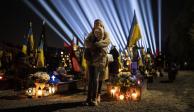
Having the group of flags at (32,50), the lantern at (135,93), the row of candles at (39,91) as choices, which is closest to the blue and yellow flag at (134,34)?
the group of flags at (32,50)

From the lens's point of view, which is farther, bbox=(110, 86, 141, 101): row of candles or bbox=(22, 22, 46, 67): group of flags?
bbox=(22, 22, 46, 67): group of flags

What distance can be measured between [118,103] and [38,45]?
1458 centimetres

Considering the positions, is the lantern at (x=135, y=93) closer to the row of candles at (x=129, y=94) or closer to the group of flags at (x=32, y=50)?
the row of candles at (x=129, y=94)

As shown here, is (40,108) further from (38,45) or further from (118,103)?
(38,45)

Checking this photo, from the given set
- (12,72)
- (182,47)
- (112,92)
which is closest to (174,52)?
(182,47)

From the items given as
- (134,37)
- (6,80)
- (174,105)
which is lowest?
(174,105)

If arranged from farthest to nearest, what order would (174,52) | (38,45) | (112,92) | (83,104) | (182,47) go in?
(174,52) → (182,47) → (38,45) → (112,92) → (83,104)

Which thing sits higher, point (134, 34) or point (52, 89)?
point (134, 34)

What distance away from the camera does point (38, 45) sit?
23531 mm


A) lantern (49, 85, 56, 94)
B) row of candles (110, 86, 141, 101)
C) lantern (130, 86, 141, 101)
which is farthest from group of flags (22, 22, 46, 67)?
lantern (130, 86, 141, 101)

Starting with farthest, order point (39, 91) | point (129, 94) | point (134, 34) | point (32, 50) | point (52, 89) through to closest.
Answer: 1. point (32, 50)
2. point (134, 34)
3. point (52, 89)
4. point (39, 91)
5. point (129, 94)

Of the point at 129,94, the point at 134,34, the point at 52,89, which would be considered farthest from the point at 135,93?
the point at 134,34

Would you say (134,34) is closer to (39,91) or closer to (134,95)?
(134,95)

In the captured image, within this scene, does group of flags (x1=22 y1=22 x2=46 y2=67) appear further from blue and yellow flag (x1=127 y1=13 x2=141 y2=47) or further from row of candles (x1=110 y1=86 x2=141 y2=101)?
row of candles (x1=110 y1=86 x2=141 y2=101)
